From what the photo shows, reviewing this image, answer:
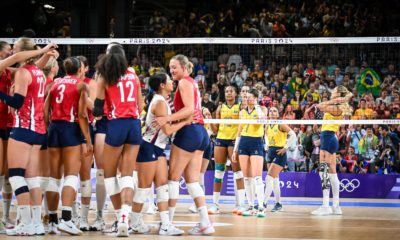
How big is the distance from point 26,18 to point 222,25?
641 cm

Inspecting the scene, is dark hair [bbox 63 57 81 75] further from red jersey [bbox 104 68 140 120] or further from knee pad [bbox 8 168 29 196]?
knee pad [bbox 8 168 29 196]

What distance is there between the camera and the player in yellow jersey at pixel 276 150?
578 inches

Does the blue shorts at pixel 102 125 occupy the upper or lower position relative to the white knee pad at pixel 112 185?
upper

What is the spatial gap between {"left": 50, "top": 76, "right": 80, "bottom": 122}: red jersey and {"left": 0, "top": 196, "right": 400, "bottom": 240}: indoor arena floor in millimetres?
1526

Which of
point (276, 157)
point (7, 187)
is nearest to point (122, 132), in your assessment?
point (7, 187)

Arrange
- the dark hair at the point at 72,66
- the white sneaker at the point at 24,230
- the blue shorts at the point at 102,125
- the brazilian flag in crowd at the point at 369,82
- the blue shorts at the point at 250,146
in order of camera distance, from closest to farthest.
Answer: the white sneaker at the point at 24,230
the dark hair at the point at 72,66
the blue shorts at the point at 102,125
the blue shorts at the point at 250,146
the brazilian flag in crowd at the point at 369,82

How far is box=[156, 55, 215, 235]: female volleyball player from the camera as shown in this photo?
10.4 metres

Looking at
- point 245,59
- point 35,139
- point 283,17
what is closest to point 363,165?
point 245,59

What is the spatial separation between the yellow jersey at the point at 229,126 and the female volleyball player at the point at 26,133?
16.9 ft

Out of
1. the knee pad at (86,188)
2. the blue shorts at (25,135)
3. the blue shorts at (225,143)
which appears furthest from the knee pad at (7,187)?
the blue shorts at (225,143)

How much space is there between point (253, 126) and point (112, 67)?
479 cm

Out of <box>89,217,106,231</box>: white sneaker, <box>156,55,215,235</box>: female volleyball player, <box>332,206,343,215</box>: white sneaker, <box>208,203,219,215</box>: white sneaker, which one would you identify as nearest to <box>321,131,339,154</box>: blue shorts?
<box>332,206,343,215</box>: white sneaker

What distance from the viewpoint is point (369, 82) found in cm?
2098

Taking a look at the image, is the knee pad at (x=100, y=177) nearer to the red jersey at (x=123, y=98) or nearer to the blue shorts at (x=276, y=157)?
the red jersey at (x=123, y=98)
